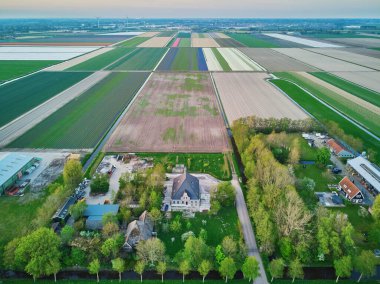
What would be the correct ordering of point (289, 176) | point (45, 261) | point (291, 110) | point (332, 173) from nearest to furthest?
point (45, 261) → point (289, 176) → point (332, 173) → point (291, 110)

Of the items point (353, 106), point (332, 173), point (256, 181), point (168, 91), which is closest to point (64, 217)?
point (256, 181)

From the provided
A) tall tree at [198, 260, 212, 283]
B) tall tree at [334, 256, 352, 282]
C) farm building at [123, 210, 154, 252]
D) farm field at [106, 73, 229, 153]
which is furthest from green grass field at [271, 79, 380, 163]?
farm building at [123, 210, 154, 252]

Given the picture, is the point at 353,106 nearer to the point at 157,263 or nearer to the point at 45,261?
the point at 157,263

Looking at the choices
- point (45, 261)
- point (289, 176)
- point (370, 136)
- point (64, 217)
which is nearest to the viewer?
point (45, 261)

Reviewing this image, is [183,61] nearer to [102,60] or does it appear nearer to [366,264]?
[102,60]

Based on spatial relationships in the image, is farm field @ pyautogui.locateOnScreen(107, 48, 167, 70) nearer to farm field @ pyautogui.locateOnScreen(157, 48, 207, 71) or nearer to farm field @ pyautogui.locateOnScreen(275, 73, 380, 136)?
farm field @ pyautogui.locateOnScreen(157, 48, 207, 71)

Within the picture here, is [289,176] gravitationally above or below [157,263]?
above

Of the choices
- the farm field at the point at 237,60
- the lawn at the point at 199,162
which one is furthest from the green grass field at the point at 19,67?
the farm field at the point at 237,60

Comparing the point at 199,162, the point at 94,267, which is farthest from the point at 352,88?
the point at 94,267

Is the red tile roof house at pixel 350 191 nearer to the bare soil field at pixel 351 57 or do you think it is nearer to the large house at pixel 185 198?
the large house at pixel 185 198
